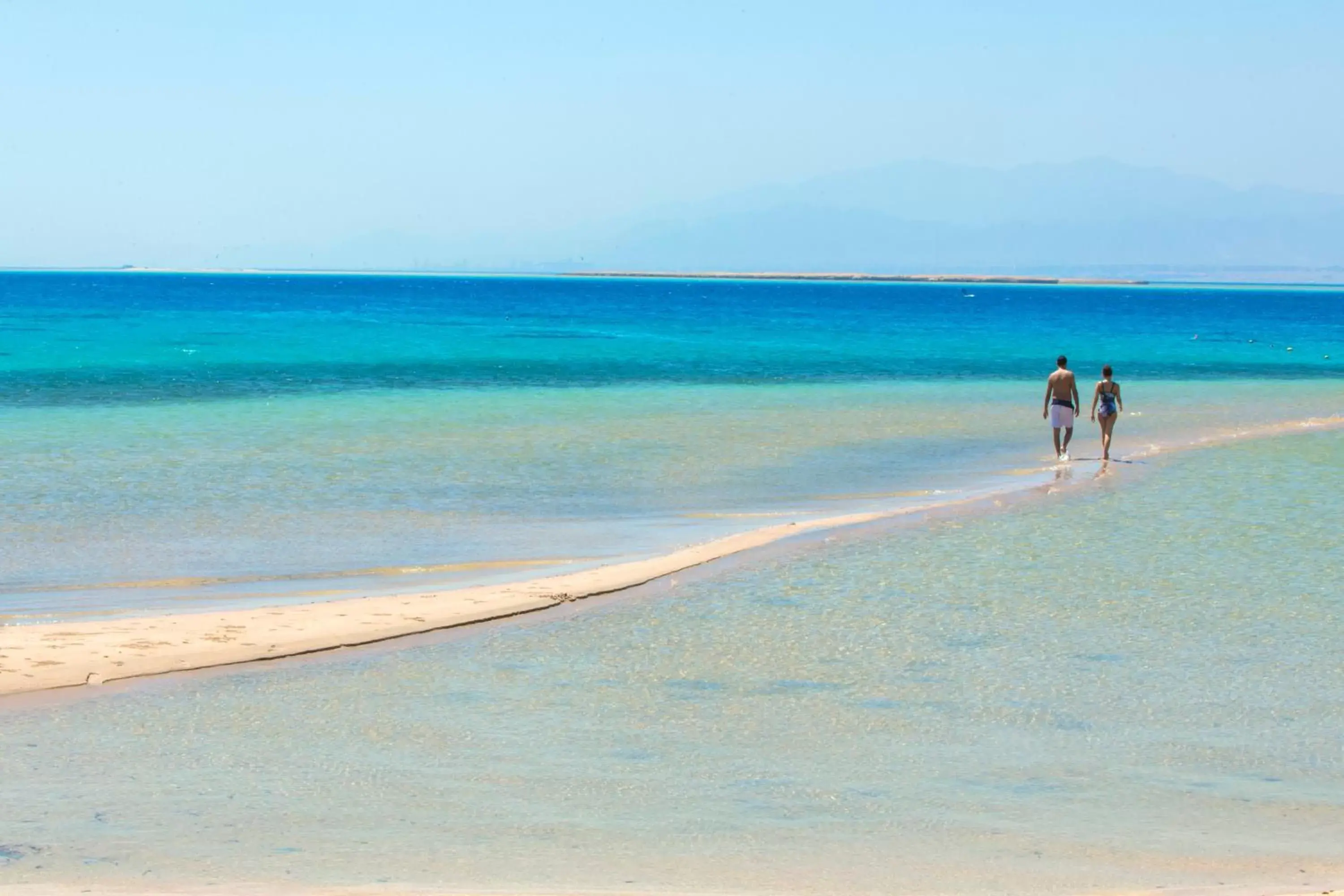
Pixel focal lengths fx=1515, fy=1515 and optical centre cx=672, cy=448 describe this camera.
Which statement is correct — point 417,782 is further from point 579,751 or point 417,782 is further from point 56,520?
point 56,520

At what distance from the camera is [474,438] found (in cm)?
2939

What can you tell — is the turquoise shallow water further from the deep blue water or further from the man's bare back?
the deep blue water

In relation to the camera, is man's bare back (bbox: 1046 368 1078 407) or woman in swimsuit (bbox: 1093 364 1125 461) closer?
woman in swimsuit (bbox: 1093 364 1125 461)

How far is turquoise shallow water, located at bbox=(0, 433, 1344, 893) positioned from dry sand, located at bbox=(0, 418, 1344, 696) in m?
0.47

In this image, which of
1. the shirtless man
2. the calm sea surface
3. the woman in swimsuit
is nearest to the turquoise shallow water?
the calm sea surface

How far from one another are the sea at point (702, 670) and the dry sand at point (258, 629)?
334mm

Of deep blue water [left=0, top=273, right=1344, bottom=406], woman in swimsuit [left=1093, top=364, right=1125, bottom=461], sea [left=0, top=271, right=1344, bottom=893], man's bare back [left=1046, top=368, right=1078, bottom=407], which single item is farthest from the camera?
deep blue water [left=0, top=273, right=1344, bottom=406]

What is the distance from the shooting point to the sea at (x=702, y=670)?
7.55 meters

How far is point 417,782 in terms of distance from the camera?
28.2 feet

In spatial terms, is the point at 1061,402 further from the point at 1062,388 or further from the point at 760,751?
the point at 760,751

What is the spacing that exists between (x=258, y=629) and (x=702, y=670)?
12.3ft

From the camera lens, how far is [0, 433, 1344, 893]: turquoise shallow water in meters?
7.35

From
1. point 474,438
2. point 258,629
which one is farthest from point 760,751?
point 474,438

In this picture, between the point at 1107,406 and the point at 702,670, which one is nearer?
the point at 702,670
